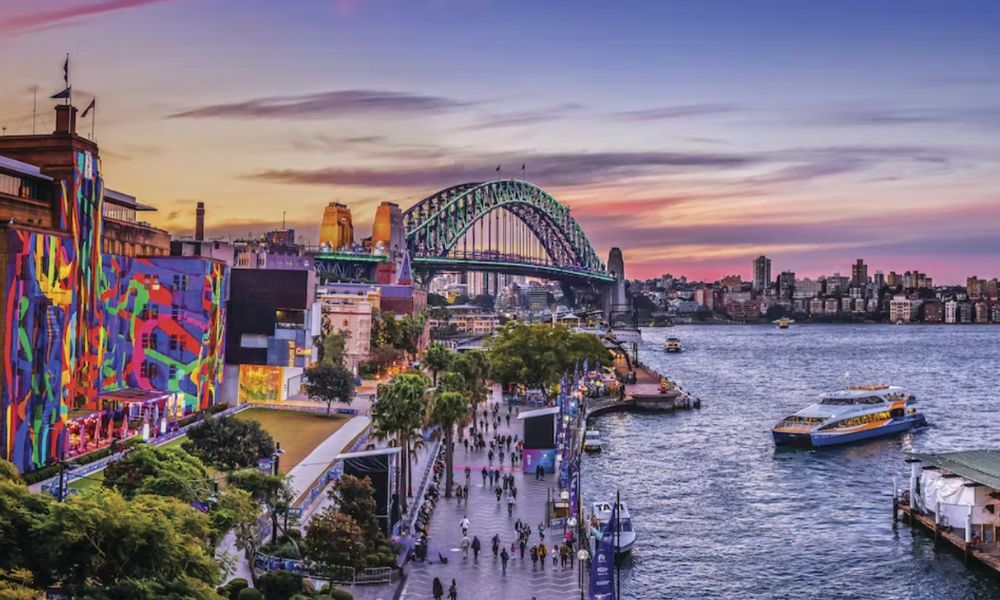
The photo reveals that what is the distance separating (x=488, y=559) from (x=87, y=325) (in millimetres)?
27211

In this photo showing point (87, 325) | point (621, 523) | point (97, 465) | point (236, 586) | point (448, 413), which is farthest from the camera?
point (87, 325)

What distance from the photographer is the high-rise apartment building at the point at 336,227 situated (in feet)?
563

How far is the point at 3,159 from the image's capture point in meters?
47.8

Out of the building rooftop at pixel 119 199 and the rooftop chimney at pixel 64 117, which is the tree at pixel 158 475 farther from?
the building rooftop at pixel 119 199

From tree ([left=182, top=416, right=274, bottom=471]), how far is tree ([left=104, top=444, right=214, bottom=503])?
839 cm

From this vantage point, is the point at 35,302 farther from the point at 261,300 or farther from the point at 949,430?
the point at 949,430

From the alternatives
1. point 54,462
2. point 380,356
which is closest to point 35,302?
point 54,462

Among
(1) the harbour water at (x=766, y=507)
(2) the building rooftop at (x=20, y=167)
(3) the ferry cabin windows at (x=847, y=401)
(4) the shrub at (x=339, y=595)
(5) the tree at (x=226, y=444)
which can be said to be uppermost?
(2) the building rooftop at (x=20, y=167)

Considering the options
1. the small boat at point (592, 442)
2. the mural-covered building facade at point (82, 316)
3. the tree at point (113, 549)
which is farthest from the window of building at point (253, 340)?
the tree at point (113, 549)

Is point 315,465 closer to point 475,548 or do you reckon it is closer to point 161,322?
point 475,548

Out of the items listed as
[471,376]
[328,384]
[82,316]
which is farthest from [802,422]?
[82,316]

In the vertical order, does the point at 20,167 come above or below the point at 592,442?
above

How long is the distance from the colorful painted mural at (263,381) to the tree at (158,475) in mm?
36498

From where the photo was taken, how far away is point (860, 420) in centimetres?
7931
